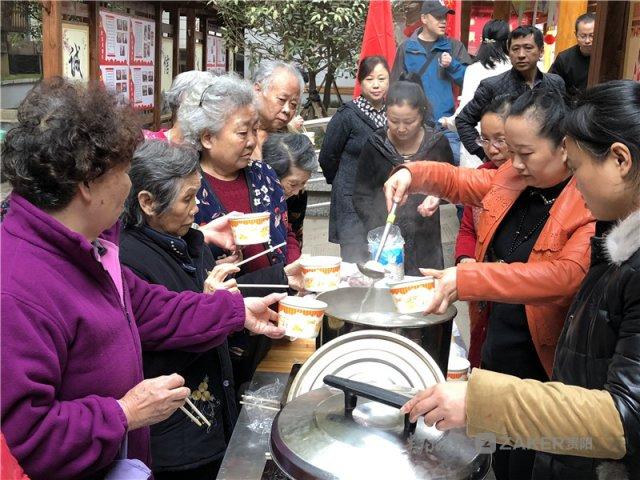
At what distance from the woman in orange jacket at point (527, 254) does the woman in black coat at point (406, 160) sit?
4.71 feet

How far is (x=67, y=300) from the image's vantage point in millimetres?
1368

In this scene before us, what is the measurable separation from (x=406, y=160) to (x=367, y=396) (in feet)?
9.71

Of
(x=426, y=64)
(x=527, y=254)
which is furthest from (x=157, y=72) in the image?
(x=527, y=254)

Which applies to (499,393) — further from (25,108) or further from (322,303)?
(25,108)

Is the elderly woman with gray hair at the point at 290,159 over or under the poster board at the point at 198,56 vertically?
under

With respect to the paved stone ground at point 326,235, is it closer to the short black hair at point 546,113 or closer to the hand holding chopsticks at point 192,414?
the short black hair at point 546,113

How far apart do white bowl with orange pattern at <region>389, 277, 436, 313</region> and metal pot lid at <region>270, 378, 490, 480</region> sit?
615 mm

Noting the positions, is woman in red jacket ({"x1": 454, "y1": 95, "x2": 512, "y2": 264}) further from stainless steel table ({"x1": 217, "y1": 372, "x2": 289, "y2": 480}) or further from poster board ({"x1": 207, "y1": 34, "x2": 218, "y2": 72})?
poster board ({"x1": 207, "y1": 34, "x2": 218, "y2": 72})

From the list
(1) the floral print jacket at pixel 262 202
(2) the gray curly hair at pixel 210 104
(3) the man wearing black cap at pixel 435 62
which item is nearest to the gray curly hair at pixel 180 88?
(2) the gray curly hair at pixel 210 104

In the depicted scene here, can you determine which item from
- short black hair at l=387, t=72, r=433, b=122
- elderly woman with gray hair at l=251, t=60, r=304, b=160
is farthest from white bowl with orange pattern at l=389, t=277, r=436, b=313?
short black hair at l=387, t=72, r=433, b=122

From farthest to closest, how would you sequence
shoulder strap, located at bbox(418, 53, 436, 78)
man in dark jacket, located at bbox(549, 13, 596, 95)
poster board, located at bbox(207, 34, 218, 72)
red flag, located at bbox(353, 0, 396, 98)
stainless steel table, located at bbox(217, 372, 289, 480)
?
poster board, located at bbox(207, 34, 218, 72) < shoulder strap, located at bbox(418, 53, 436, 78) < red flag, located at bbox(353, 0, 396, 98) < man in dark jacket, located at bbox(549, 13, 596, 95) < stainless steel table, located at bbox(217, 372, 289, 480)

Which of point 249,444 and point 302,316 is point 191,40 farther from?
point 249,444

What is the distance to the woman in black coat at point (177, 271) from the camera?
201 cm

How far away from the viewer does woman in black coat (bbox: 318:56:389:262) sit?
484cm
